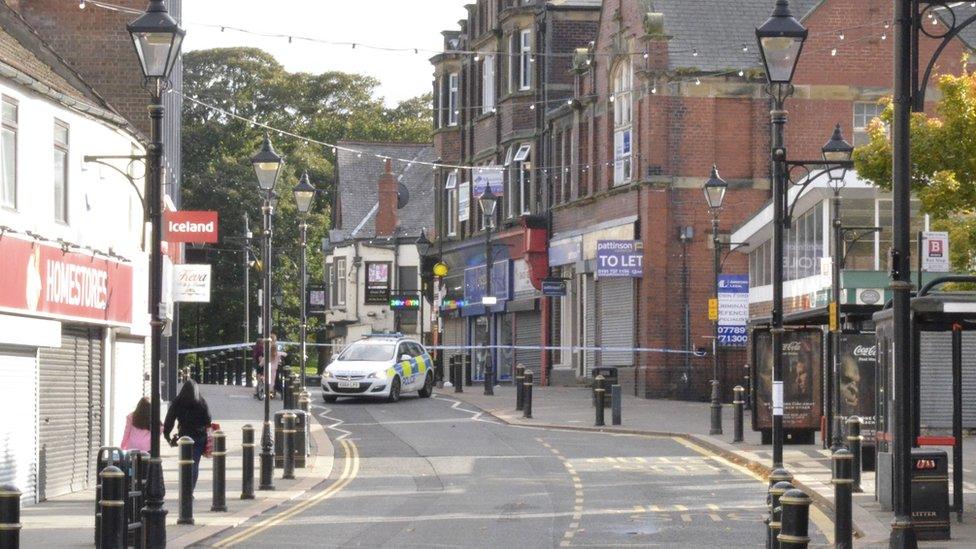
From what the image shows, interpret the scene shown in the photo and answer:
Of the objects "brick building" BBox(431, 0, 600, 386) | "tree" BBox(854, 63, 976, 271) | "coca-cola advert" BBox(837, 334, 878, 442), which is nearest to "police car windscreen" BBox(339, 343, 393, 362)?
"brick building" BBox(431, 0, 600, 386)

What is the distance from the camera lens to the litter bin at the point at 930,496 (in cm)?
1661

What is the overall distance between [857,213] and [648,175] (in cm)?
940

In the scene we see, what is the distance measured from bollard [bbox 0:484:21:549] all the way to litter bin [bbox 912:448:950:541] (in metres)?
9.15

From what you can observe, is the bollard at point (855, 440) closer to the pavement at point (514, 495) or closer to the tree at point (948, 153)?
the pavement at point (514, 495)

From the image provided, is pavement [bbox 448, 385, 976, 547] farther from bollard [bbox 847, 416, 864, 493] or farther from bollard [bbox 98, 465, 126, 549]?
bollard [bbox 98, 465, 126, 549]

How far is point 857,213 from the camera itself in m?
36.9

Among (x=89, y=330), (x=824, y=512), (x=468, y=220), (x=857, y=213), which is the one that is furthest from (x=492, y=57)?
(x=824, y=512)

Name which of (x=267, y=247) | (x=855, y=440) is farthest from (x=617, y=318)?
(x=855, y=440)

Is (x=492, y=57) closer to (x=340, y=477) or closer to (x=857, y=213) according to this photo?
(x=857, y=213)

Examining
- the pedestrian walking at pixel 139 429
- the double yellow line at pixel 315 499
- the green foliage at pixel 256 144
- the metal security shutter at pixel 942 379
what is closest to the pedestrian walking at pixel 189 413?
the pedestrian walking at pixel 139 429

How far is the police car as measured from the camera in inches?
1644

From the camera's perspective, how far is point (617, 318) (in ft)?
158

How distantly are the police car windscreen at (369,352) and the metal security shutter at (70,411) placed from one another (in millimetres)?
15991

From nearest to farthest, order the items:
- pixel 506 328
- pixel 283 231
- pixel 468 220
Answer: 1. pixel 506 328
2. pixel 468 220
3. pixel 283 231
